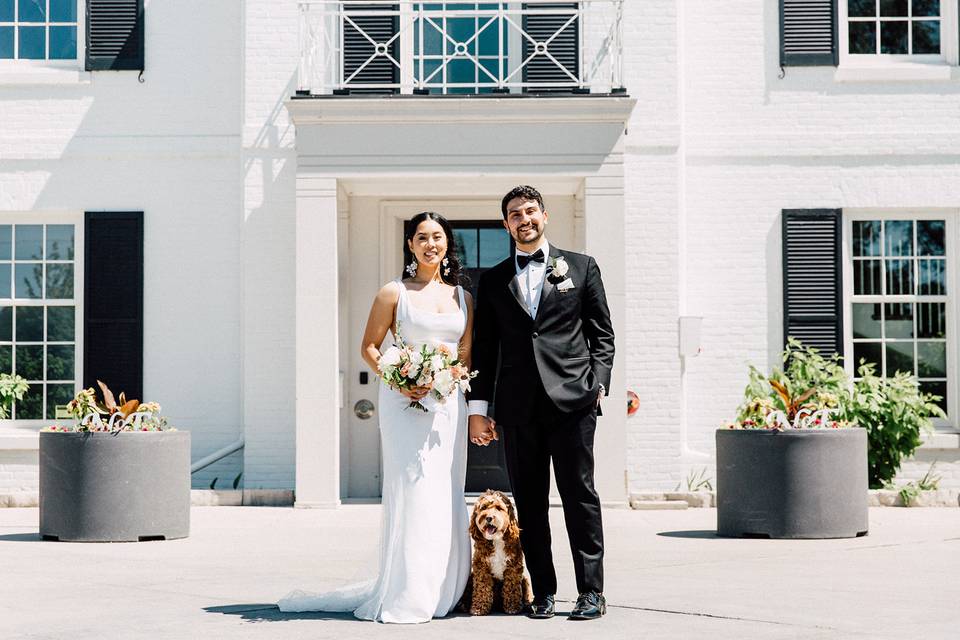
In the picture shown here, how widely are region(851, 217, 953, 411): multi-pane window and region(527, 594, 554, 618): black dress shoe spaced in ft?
27.1

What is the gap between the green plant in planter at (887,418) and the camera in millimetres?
12391

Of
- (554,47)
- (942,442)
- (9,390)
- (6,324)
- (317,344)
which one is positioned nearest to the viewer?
(317,344)

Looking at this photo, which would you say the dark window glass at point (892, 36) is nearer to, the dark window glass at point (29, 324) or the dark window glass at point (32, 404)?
the dark window glass at point (29, 324)

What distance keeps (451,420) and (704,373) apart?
23.9ft

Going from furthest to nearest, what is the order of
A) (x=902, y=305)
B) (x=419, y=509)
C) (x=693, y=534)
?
1. (x=902, y=305)
2. (x=693, y=534)
3. (x=419, y=509)

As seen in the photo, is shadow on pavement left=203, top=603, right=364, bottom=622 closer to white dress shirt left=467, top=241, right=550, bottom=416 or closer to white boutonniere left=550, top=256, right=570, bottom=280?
white dress shirt left=467, top=241, right=550, bottom=416

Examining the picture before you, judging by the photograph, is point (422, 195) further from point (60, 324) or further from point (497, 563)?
point (497, 563)

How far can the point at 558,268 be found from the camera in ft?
20.2

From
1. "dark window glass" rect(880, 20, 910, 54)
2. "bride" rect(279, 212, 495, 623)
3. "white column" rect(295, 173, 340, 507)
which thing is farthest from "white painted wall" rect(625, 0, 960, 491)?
"bride" rect(279, 212, 495, 623)

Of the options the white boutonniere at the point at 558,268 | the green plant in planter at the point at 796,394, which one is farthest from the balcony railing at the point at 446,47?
the white boutonniere at the point at 558,268

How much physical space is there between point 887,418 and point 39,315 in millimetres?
8030

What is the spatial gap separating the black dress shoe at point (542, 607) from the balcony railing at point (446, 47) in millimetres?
7078

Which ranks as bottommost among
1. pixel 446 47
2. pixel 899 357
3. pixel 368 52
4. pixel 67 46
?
pixel 899 357

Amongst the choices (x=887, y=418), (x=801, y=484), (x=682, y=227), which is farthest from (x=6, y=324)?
(x=887, y=418)
